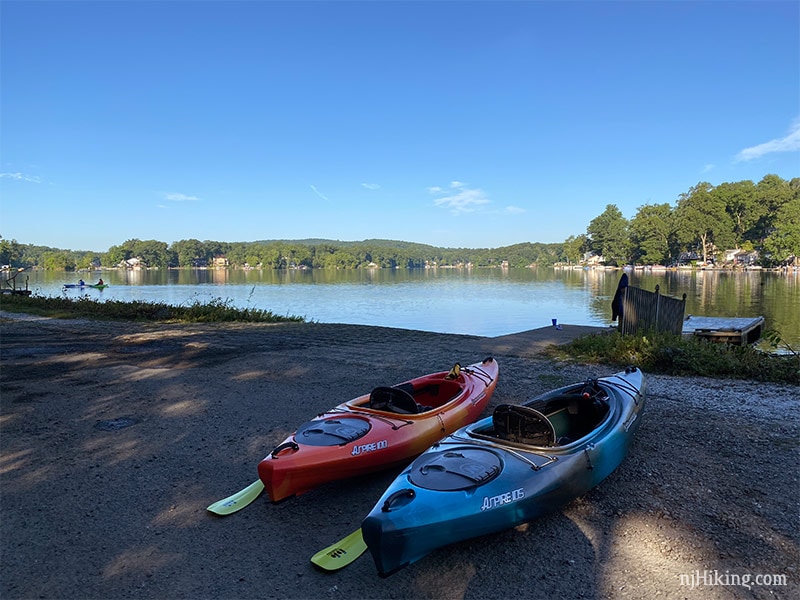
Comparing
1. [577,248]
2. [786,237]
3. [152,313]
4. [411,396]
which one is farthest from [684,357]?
[577,248]

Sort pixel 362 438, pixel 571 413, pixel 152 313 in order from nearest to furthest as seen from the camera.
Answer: pixel 362 438, pixel 571 413, pixel 152 313

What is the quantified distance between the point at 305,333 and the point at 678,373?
10.3 m

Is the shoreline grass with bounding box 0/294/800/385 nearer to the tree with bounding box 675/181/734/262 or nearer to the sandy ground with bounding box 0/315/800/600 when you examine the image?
the sandy ground with bounding box 0/315/800/600

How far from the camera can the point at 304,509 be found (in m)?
4.16

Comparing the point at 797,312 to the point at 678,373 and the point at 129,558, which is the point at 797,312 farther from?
the point at 129,558

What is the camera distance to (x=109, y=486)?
4543mm

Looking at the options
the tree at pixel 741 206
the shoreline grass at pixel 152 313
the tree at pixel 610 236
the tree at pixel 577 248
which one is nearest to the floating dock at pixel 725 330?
the shoreline grass at pixel 152 313

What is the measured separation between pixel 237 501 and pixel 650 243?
11310 centimetres

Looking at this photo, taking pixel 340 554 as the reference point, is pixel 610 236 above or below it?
above

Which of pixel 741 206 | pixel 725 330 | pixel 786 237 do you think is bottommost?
pixel 725 330

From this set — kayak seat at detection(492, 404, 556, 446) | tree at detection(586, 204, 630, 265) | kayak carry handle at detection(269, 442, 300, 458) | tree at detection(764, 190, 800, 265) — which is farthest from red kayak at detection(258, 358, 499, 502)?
tree at detection(586, 204, 630, 265)

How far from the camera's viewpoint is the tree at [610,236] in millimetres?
121500

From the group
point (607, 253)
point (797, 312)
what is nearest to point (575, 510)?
point (797, 312)

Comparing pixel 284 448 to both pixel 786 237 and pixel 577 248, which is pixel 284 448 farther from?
pixel 577 248
